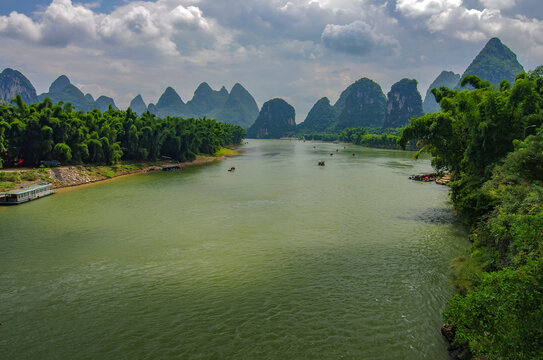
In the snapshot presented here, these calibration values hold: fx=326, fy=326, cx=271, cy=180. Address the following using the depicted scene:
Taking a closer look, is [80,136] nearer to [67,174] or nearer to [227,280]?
[67,174]

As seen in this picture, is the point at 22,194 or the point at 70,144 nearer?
the point at 22,194

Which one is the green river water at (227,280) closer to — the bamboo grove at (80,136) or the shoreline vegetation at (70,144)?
the shoreline vegetation at (70,144)

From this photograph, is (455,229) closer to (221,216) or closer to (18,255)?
(221,216)

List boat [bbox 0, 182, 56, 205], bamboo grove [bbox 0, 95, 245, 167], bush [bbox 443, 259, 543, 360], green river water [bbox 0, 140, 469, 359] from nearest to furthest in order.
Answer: bush [bbox 443, 259, 543, 360]
green river water [bbox 0, 140, 469, 359]
boat [bbox 0, 182, 56, 205]
bamboo grove [bbox 0, 95, 245, 167]

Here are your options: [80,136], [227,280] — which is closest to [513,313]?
[227,280]

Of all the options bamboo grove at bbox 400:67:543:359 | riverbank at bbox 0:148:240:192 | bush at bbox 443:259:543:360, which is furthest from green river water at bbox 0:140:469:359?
riverbank at bbox 0:148:240:192

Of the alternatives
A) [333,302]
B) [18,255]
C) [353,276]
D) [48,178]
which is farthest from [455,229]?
[48,178]

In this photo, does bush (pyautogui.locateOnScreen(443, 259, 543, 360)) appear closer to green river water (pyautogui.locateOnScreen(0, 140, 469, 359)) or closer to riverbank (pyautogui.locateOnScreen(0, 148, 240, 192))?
green river water (pyautogui.locateOnScreen(0, 140, 469, 359))
